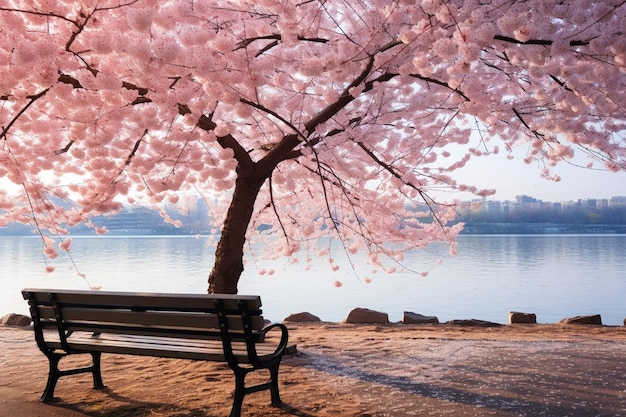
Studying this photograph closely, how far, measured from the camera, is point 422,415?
14.4 feet

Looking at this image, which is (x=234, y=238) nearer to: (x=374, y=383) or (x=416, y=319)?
(x=374, y=383)

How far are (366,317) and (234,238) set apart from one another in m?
4.99

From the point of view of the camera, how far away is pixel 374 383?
534cm

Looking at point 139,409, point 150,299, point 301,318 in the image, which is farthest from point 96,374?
point 301,318

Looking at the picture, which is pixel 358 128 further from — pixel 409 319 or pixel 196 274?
pixel 196 274

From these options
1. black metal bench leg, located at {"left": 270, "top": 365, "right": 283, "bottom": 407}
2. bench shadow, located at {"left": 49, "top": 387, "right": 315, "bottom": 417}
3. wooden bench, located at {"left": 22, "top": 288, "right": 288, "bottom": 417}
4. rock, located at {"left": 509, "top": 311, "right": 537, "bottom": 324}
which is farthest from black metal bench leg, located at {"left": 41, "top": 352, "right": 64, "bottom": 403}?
Answer: rock, located at {"left": 509, "top": 311, "right": 537, "bottom": 324}

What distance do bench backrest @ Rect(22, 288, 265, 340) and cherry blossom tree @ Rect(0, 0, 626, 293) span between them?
1884 millimetres

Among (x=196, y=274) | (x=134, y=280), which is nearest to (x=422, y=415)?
(x=134, y=280)

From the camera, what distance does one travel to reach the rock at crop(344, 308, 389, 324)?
1149cm

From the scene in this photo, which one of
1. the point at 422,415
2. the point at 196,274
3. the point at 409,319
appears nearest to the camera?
the point at 422,415

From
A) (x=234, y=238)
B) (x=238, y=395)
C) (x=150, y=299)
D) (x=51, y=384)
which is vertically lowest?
(x=51, y=384)

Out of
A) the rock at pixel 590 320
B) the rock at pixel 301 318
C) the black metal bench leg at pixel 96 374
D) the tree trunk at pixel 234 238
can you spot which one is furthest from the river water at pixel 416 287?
the black metal bench leg at pixel 96 374

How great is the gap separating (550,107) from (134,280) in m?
20.8

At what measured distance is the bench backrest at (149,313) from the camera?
434 cm
